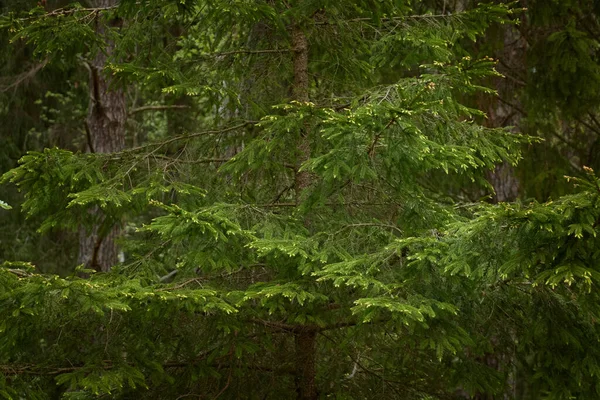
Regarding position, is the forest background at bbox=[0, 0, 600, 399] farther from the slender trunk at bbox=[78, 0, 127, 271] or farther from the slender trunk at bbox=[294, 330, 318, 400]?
the slender trunk at bbox=[78, 0, 127, 271]

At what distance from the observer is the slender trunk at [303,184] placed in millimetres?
6895

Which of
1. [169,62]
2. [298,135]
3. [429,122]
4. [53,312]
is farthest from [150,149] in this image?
[429,122]

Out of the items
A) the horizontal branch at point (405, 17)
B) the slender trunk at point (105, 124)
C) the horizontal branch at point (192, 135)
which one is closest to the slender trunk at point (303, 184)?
the horizontal branch at point (405, 17)

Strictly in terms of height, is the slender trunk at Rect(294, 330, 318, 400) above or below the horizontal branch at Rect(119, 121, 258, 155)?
below

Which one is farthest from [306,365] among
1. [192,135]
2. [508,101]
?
[508,101]

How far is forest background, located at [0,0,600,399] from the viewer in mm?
5180

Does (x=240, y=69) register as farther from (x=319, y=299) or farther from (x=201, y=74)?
(x=319, y=299)

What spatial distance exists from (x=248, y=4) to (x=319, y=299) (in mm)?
2219

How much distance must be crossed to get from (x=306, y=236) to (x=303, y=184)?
0.89 meters

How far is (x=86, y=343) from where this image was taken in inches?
259

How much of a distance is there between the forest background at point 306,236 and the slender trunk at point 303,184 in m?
0.01

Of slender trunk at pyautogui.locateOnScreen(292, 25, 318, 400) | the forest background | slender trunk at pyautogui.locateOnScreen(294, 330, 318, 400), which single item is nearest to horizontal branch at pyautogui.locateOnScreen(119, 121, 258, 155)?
the forest background

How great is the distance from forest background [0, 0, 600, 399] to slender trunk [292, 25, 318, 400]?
0.01m

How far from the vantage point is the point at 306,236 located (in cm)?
621
